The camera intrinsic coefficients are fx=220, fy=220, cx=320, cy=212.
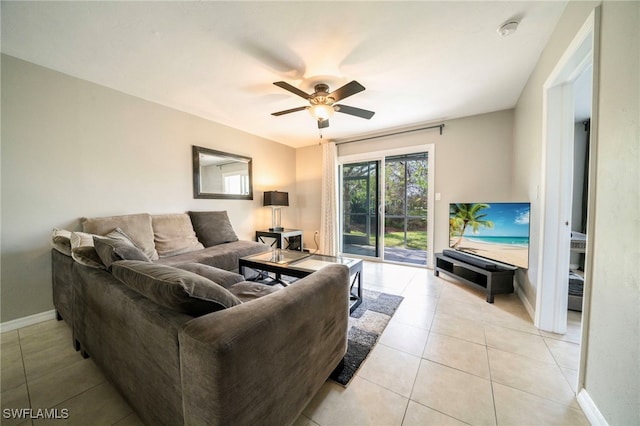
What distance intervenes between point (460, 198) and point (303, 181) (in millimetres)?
3004

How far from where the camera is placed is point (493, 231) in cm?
261

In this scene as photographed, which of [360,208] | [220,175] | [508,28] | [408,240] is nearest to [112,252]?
[220,175]

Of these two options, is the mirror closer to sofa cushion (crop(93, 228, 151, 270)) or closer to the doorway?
sofa cushion (crop(93, 228, 151, 270))

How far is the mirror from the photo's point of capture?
3234 millimetres

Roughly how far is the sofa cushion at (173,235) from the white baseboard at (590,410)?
339 cm

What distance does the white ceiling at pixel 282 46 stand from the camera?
4.92 ft

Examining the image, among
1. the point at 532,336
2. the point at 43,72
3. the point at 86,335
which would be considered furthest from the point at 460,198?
the point at 43,72

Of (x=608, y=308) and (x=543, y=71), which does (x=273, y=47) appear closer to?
(x=543, y=71)

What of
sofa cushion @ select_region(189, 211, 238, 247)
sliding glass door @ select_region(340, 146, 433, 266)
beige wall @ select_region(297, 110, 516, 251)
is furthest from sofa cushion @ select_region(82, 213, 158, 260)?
beige wall @ select_region(297, 110, 516, 251)

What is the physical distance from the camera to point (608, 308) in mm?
1019

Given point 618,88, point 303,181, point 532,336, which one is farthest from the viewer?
point 303,181

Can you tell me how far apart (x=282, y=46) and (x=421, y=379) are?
2633 millimetres

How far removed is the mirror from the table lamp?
12.7 inches

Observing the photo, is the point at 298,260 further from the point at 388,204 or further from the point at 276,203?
the point at 388,204
